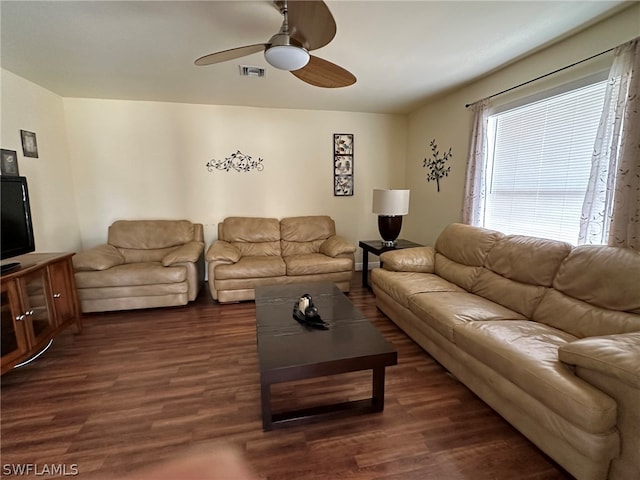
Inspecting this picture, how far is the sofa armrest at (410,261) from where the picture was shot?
9.70 feet

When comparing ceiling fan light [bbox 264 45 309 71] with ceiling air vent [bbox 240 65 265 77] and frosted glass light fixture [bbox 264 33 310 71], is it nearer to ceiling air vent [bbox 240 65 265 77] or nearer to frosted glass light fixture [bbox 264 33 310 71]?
frosted glass light fixture [bbox 264 33 310 71]

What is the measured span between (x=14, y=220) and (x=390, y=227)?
339 cm

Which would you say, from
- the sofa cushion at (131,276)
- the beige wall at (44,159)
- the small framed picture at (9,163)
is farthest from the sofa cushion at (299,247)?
the small framed picture at (9,163)

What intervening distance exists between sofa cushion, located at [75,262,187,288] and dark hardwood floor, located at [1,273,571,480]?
0.71 m

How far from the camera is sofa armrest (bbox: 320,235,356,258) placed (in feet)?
11.7

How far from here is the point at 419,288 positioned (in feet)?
8.21

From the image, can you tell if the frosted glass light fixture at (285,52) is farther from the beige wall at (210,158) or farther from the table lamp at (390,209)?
the beige wall at (210,158)

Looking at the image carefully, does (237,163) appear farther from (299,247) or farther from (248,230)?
(299,247)

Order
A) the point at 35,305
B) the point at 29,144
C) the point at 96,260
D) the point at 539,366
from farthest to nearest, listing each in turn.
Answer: the point at 96,260, the point at 29,144, the point at 35,305, the point at 539,366

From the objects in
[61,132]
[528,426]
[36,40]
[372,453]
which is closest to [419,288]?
[528,426]

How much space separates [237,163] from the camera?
13.3 feet

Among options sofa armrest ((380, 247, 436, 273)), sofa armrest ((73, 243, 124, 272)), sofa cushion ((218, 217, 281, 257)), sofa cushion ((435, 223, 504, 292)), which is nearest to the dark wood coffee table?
sofa armrest ((380, 247, 436, 273))

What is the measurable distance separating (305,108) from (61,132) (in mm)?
2988

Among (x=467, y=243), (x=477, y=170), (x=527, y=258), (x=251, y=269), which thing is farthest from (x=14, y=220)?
(x=477, y=170)
